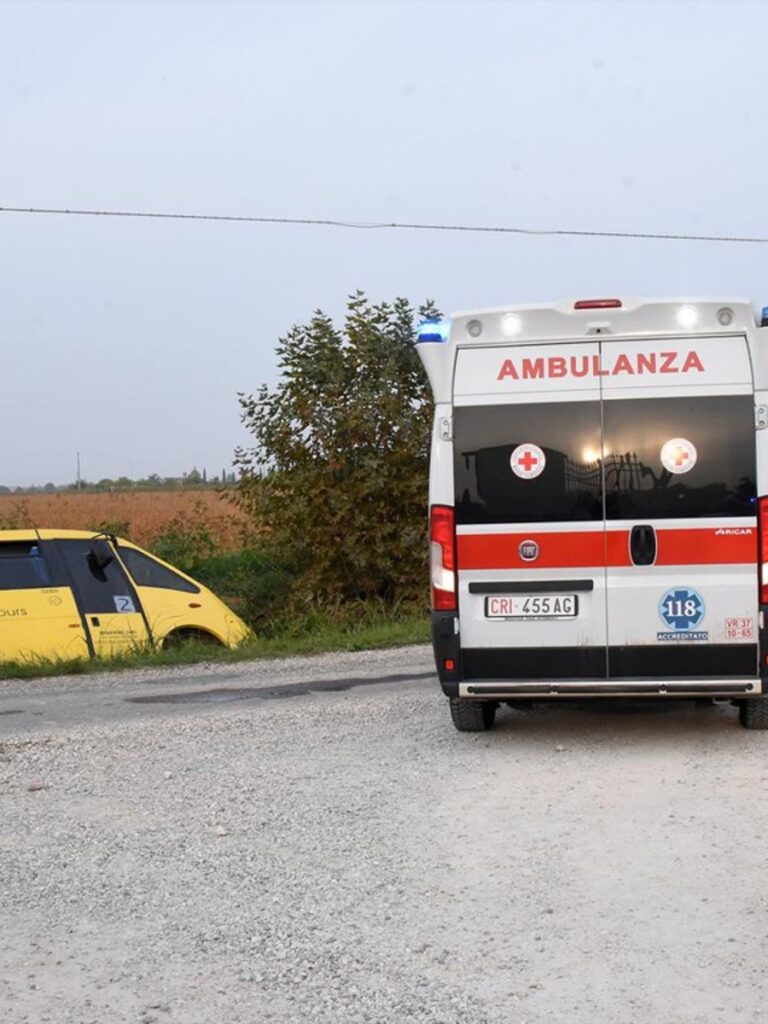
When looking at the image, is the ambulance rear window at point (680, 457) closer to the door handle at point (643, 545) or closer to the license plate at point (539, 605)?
the door handle at point (643, 545)

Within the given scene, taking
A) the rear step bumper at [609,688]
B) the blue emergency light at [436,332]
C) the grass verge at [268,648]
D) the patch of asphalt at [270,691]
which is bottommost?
the patch of asphalt at [270,691]

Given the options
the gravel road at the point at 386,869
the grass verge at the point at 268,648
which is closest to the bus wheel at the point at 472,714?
the gravel road at the point at 386,869

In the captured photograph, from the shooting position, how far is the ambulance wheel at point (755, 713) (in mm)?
9328

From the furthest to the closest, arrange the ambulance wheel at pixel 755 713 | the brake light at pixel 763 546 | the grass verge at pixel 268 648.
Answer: the grass verge at pixel 268 648, the ambulance wheel at pixel 755 713, the brake light at pixel 763 546

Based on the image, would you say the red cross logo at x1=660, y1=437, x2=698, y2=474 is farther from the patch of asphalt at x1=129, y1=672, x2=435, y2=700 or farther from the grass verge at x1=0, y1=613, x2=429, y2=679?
the grass verge at x1=0, y1=613, x2=429, y2=679

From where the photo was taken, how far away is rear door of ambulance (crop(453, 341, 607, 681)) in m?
8.94

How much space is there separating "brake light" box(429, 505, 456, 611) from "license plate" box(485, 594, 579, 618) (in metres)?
0.32

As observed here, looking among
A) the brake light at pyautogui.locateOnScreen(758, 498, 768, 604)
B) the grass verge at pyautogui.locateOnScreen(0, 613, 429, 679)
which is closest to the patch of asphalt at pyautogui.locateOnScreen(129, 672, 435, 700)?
the grass verge at pyautogui.locateOnScreen(0, 613, 429, 679)

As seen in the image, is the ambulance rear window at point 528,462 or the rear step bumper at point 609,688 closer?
the rear step bumper at point 609,688

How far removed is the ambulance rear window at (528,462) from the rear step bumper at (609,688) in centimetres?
100

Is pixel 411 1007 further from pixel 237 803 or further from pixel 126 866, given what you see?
pixel 237 803

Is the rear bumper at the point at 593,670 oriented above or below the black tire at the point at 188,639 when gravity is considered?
above

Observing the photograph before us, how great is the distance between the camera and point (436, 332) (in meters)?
9.12

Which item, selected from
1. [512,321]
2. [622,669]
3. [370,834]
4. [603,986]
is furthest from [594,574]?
[603,986]
